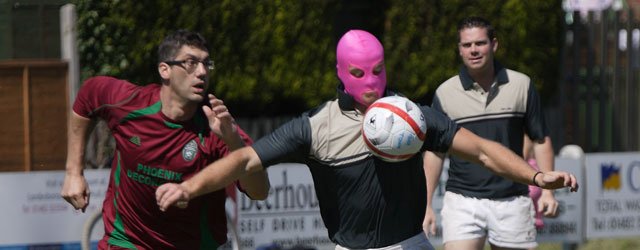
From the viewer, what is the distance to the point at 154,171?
663 centimetres

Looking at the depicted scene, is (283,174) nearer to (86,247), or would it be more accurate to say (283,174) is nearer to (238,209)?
(238,209)

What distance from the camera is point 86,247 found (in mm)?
10039

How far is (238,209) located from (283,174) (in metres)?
0.49

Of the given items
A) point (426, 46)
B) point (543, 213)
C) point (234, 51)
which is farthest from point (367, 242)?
point (426, 46)

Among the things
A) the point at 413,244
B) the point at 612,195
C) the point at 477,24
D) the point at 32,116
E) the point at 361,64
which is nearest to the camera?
the point at 361,64

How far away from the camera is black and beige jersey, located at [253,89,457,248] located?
20.3ft

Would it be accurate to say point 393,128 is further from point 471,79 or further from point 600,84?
point 600,84

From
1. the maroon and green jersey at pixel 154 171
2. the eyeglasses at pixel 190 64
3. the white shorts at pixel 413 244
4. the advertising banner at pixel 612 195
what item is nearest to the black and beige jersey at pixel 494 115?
the white shorts at pixel 413 244

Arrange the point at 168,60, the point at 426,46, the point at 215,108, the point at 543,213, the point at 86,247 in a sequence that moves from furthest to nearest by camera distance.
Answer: the point at 426,46
the point at 86,247
the point at 543,213
the point at 168,60
the point at 215,108

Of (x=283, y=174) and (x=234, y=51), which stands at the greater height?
(x=234, y=51)

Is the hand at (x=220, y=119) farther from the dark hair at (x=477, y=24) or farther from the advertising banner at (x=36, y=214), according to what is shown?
the advertising banner at (x=36, y=214)

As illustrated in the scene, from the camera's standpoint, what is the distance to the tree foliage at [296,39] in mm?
12227

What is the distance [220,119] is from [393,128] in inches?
31.2

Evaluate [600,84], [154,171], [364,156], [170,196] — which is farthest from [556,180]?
Answer: [600,84]
